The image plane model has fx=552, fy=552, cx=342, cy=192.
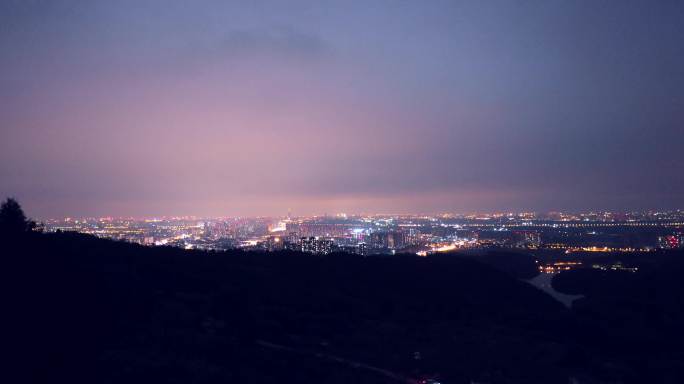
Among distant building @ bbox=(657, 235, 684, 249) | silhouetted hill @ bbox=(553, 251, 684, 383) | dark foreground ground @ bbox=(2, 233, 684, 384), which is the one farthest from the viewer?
distant building @ bbox=(657, 235, 684, 249)

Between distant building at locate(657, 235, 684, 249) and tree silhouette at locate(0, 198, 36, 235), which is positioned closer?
tree silhouette at locate(0, 198, 36, 235)

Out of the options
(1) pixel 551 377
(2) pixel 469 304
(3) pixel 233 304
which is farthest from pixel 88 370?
(2) pixel 469 304

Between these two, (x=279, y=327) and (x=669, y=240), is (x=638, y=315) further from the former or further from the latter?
(x=669, y=240)

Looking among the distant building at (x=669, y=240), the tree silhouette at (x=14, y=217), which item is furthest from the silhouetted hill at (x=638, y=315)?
the distant building at (x=669, y=240)

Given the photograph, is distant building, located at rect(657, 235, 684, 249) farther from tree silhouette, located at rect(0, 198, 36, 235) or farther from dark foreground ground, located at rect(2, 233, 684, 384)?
tree silhouette, located at rect(0, 198, 36, 235)

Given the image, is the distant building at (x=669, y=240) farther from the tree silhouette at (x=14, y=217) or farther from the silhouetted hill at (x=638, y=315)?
the tree silhouette at (x=14, y=217)

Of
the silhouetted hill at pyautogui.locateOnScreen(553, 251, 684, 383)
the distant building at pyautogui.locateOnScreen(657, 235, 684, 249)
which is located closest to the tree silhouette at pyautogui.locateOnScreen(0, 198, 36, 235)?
the silhouetted hill at pyautogui.locateOnScreen(553, 251, 684, 383)

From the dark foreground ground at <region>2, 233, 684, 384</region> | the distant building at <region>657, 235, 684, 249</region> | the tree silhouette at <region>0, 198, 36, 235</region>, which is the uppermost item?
the tree silhouette at <region>0, 198, 36, 235</region>

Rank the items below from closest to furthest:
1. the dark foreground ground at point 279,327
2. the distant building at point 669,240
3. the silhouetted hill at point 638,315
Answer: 1. the dark foreground ground at point 279,327
2. the silhouetted hill at point 638,315
3. the distant building at point 669,240

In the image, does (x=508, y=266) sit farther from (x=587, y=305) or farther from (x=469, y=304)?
(x=469, y=304)
